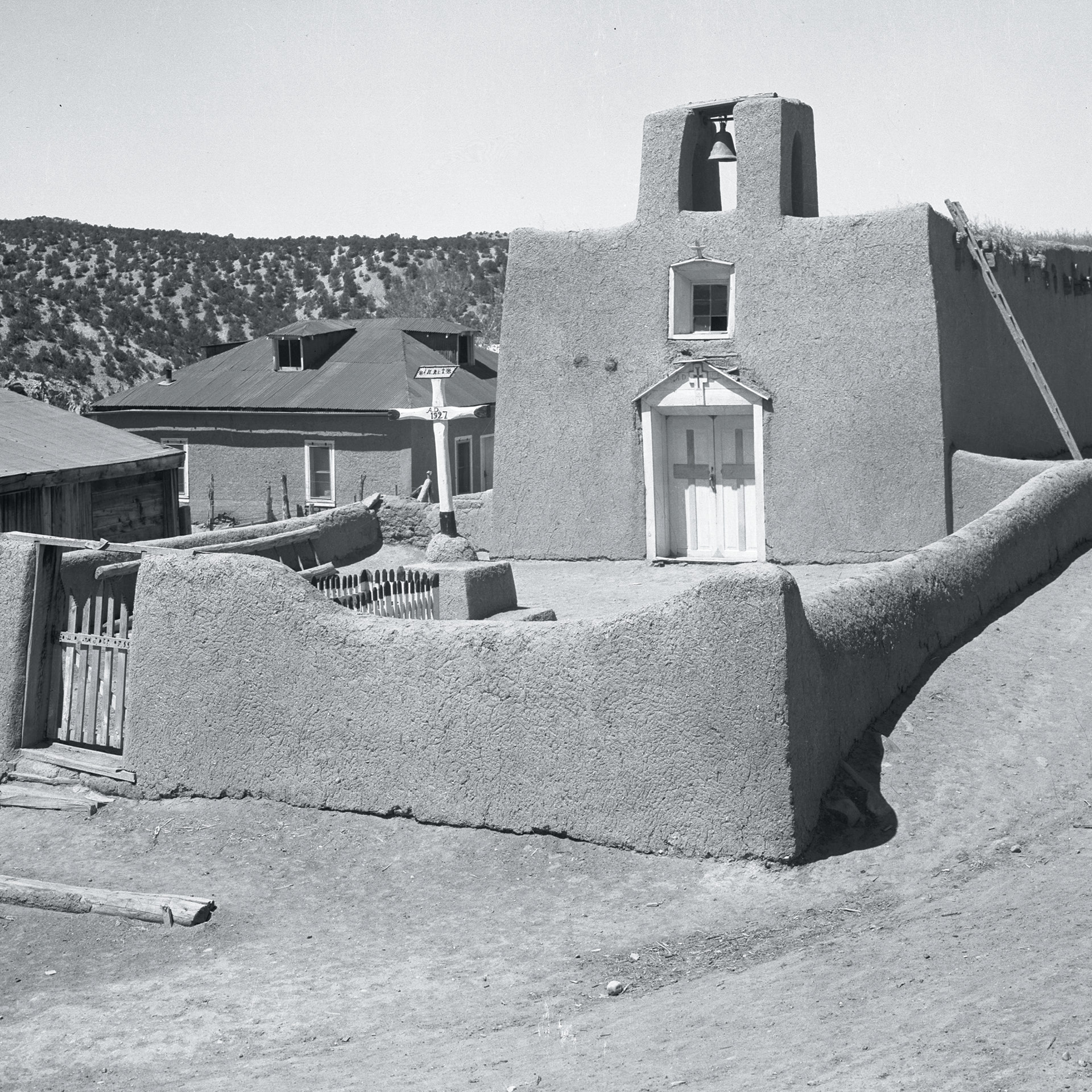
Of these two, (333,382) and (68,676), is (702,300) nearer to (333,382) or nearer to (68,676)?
(68,676)

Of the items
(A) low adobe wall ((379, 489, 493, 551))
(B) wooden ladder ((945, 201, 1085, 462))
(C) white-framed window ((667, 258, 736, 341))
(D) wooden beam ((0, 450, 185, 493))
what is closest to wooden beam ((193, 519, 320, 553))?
(A) low adobe wall ((379, 489, 493, 551))

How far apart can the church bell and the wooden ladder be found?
2.75 metres

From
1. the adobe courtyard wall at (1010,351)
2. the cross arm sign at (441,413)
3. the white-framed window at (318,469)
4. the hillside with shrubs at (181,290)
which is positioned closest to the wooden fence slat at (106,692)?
the cross arm sign at (441,413)

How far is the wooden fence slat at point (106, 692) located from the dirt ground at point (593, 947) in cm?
71

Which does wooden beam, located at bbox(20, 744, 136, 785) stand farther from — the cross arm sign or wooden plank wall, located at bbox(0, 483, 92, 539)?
the cross arm sign

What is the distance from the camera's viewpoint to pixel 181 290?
67.1 m

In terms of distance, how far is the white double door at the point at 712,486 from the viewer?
58.9 ft

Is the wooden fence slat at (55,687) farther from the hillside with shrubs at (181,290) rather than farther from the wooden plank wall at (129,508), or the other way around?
the hillside with shrubs at (181,290)

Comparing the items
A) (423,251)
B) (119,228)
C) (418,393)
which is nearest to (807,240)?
(418,393)

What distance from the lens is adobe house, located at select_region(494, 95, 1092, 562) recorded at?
54.9 feet

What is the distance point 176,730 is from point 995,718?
19.6 ft

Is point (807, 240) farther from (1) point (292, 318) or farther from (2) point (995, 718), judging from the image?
(1) point (292, 318)

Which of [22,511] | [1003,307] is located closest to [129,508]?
[22,511]

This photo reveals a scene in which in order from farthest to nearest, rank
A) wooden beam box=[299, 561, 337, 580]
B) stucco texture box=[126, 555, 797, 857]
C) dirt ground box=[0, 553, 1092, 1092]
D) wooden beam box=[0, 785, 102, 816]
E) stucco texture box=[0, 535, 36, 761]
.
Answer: wooden beam box=[299, 561, 337, 580] → stucco texture box=[0, 535, 36, 761] → wooden beam box=[0, 785, 102, 816] → stucco texture box=[126, 555, 797, 857] → dirt ground box=[0, 553, 1092, 1092]
